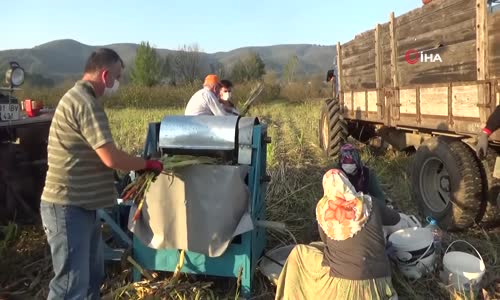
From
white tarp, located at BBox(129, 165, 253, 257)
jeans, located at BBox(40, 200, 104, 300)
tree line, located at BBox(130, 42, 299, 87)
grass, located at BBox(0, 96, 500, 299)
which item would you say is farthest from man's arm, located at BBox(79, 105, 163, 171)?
tree line, located at BBox(130, 42, 299, 87)


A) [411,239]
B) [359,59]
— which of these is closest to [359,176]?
[411,239]

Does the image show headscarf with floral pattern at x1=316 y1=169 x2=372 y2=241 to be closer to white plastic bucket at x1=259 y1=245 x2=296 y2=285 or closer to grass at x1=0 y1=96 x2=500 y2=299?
white plastic bucket at x1=259 y1=245 x2=296 y2=285

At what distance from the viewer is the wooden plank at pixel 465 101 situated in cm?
372

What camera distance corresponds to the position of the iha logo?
4422 mm

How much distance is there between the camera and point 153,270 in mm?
3289

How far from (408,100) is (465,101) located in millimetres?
1180

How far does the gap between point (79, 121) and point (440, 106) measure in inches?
132

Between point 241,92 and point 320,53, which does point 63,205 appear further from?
point 320,53

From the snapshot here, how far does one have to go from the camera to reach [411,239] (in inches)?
130

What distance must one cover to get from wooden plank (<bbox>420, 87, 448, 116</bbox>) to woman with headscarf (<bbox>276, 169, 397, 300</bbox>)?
198cm

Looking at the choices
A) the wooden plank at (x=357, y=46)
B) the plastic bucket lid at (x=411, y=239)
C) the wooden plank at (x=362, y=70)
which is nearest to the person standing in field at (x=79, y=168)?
the plastic bucket lid at (x=411, y=239)

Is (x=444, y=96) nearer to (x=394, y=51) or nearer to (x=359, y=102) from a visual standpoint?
(x=394, y=51)

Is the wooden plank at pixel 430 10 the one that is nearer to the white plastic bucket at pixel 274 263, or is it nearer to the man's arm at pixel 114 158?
the white plastic bucket at pixel 274 263

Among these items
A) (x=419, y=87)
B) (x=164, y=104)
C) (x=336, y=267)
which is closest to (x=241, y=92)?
(x=164, y=104)
